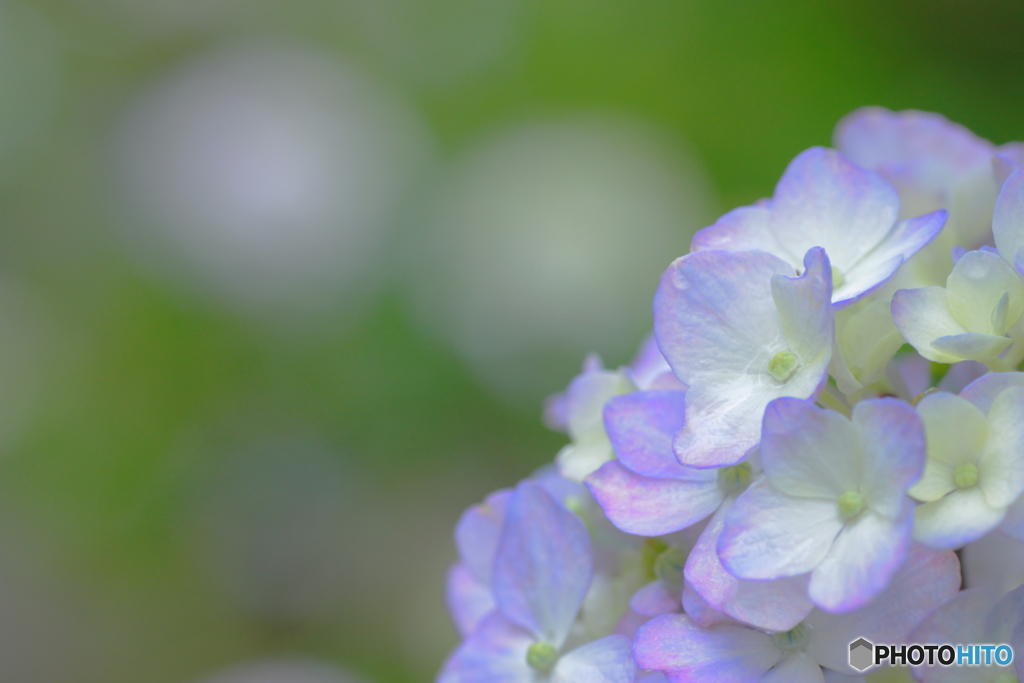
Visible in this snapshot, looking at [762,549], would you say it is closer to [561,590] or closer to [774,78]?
[561,590]

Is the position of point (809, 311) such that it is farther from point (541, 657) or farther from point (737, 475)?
point (541, 657)

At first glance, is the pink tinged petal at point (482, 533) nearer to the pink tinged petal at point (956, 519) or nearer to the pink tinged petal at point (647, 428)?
the pink tinged petal at point (647, 428)

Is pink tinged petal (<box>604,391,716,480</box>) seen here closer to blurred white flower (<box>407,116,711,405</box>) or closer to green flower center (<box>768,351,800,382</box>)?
green flower center (<box>768,351,800,382</box>)

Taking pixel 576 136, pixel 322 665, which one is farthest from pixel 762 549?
pixel 576 136

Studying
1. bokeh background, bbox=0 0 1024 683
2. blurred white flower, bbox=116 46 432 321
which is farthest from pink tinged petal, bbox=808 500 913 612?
blurred white flower, bbox=116 46 432 321

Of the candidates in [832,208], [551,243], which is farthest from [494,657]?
[551,243]

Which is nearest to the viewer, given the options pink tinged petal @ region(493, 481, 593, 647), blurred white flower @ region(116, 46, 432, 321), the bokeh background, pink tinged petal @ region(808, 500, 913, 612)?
pink tinged petal @ region(808, 500, 913, 612)
